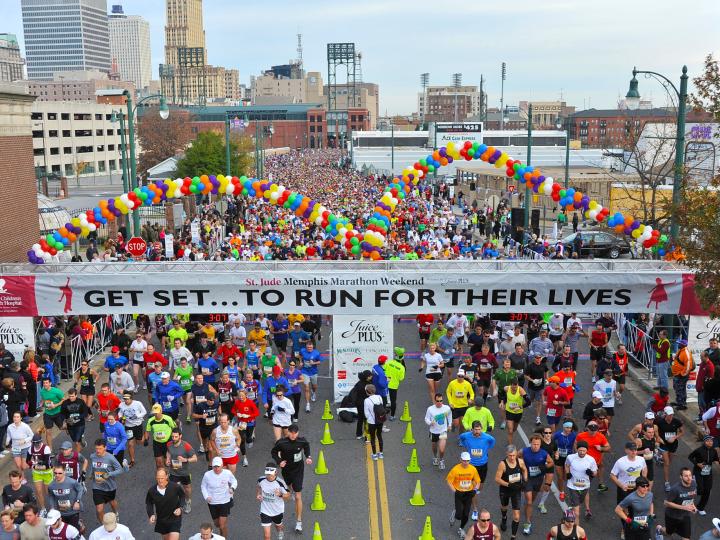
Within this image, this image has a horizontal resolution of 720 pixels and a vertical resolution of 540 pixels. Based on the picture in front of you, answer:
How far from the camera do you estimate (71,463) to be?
9469 millimetres

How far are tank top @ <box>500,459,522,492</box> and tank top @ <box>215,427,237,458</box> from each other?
11.9ft

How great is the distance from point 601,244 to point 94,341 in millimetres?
20656

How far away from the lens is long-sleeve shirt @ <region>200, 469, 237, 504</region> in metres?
8.89

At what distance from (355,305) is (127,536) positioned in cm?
708

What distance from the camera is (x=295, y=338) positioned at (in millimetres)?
15828

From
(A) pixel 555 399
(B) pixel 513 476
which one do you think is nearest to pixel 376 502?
(B) pixel 513 476

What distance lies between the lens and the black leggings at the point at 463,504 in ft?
30.7

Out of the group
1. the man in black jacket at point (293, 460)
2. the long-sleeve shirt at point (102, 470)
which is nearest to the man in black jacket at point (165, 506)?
the long-sleeve shirt at point (102, 470)

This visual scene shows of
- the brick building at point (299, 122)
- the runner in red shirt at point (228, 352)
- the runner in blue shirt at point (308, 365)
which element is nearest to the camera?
the runner in blue shirt at point (308, 365)

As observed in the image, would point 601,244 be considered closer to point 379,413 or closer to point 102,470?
point 379,413

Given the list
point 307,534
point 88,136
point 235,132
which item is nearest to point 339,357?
point 307,534

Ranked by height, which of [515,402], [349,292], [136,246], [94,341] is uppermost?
[349,292]

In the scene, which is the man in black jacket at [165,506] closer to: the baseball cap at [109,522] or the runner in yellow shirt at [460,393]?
the baseball cap at [109,522]

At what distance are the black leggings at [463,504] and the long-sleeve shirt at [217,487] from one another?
2.80 m
